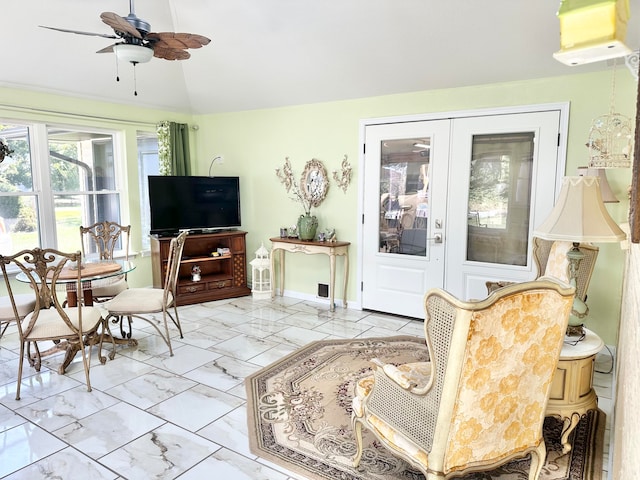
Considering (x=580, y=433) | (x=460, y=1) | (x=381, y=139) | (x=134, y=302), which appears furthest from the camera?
(x=381, y=139)

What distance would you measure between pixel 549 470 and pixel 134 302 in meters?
3.26

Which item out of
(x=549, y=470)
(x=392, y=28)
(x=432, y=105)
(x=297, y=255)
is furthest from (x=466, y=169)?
(x=549, y=470)

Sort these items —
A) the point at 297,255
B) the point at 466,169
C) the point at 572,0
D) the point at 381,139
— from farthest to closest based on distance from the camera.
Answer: the point at 297,255 → the point at 381,139 → the point at 466,169 → the point at 572,0

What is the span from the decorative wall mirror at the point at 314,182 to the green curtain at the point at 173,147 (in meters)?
1.76

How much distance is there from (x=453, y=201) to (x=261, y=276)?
2.64m

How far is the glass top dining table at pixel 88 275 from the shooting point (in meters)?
3.34

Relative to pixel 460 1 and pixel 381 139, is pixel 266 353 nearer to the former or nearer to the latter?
pixel 381 139

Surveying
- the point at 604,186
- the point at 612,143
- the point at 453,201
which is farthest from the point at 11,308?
the point at 604,186

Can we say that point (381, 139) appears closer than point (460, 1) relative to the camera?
No

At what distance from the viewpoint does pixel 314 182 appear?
539cm

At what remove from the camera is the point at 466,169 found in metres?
4.37

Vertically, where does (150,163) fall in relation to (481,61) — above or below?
below

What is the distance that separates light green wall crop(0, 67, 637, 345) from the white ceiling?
0.42 ft

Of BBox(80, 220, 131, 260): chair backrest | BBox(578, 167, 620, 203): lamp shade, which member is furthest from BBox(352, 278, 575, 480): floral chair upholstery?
BBox(80, 220, 131, 260): chair backrest
